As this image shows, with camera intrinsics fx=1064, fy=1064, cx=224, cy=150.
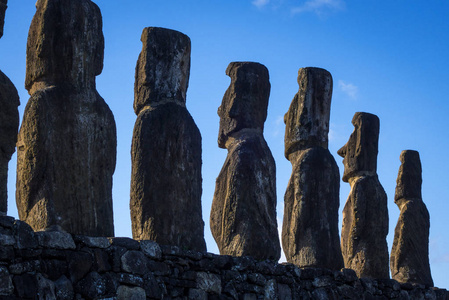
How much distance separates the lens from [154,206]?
14.1m

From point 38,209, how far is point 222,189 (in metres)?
3.92

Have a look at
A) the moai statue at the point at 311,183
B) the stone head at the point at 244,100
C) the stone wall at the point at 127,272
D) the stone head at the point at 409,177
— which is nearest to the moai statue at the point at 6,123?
the stone wall at the point at 127,272

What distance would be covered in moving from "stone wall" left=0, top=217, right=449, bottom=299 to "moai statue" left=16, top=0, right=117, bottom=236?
0.45 m

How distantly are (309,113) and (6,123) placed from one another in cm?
697

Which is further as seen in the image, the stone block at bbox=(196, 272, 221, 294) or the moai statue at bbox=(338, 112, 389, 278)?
the moai statue at bbox=(338, 112, 389, 278)

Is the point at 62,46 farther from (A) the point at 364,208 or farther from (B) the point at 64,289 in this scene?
(A) the point at 364,208

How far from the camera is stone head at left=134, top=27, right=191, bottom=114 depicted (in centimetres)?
1492

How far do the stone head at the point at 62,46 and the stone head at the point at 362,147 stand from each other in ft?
23.5

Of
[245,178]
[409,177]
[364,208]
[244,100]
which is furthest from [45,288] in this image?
[409,177]

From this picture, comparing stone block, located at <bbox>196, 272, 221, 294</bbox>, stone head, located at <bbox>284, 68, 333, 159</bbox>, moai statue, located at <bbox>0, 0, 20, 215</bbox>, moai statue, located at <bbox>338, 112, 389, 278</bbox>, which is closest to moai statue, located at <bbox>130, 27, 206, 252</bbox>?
stone block, located at <bbox>196, 272, 221, 294</bbox>

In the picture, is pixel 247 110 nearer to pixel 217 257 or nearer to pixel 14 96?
pixel 217 257

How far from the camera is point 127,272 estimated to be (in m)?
13.1

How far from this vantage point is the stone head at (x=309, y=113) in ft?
59.3

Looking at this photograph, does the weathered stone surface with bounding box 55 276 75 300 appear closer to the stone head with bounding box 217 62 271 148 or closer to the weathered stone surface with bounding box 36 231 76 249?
the weathered stone surface with bounding box 36 231 76 249
